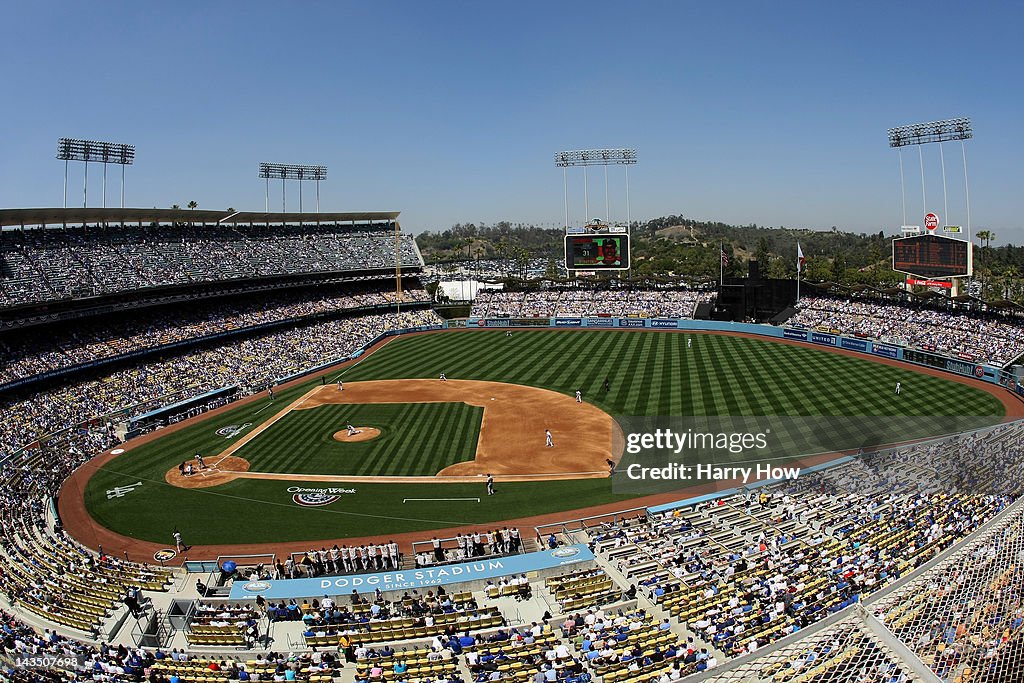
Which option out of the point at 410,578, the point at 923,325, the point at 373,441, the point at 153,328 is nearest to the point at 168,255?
the point at 153,328

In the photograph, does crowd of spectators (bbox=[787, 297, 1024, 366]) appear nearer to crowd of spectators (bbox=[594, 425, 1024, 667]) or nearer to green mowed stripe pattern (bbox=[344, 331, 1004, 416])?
green mowed stripe pattern (bbox=[344, 331, 1004, 416])

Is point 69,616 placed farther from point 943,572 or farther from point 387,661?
point 943,572

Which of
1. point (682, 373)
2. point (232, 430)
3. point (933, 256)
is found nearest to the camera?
point (232, 430)

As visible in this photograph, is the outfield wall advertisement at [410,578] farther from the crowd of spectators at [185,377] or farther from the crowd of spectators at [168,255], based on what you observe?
the crowd of spectators at [168,255]

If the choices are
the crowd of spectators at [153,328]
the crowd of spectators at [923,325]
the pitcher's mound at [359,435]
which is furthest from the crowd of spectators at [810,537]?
the crowd of spectators at [153,328]

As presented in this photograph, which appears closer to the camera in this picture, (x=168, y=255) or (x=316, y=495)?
(x=316, y=495)

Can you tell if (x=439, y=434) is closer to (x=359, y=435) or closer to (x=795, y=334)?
(x=359, y=435)
